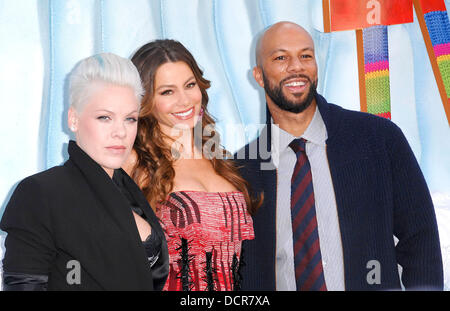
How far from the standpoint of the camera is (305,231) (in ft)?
7.70

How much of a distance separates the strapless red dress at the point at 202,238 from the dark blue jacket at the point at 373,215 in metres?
0.16

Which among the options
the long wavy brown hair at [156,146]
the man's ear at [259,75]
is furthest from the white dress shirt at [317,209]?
the man's ear at [259,75]

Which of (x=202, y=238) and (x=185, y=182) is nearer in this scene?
(x=202, y=238)

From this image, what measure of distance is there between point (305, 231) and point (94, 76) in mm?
1165

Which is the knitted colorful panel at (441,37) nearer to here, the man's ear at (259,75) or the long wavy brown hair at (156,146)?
the man's ear at (259,75)

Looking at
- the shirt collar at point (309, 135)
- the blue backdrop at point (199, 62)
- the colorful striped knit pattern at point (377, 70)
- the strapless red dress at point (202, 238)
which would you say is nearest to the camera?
the strapless red dress at point (202, 238)

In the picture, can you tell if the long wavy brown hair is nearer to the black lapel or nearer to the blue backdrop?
the black lapel

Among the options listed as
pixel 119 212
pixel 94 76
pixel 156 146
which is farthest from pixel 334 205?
pixel 94 76

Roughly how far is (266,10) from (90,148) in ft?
6.13

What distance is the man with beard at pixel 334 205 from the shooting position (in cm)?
231

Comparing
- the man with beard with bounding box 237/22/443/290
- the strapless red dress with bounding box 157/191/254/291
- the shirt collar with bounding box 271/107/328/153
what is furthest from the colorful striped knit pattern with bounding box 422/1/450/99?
the strapless red dress with bounding box 157/191/254/291

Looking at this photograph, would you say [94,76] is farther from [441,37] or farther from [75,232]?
[441,37]

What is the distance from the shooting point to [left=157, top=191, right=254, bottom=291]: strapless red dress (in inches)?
88.1
